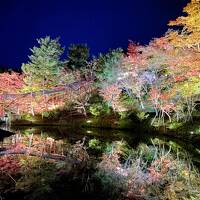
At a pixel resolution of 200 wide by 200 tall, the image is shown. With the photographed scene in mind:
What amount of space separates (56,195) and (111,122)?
29047 mm

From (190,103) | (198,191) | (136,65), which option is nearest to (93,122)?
(136,65)

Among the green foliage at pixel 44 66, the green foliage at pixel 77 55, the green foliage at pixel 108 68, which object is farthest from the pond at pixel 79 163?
the green foliage at pixel 77 55

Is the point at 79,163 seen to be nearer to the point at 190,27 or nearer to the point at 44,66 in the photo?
the point at 190,27

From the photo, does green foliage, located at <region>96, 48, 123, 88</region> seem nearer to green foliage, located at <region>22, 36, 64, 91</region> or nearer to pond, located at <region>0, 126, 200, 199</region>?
green foliage, located at <region>22, 36, 64, 91</region>

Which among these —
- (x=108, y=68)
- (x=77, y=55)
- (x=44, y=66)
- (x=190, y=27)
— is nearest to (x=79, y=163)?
(x=190, y=27)

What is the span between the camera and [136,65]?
3566cm

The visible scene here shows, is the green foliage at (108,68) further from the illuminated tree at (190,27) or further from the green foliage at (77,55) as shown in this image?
the illuminated tree at (190,27)

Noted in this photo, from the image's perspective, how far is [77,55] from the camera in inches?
2286

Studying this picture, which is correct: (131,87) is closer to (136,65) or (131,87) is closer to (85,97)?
(136,65)

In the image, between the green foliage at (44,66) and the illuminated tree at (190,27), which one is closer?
the illuminated tree at (190,27)

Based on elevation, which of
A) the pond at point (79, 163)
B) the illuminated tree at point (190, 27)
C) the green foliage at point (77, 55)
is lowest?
the pond at point (79, 163)

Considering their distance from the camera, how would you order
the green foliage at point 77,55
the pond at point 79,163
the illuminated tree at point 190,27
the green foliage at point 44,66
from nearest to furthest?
the pond at point 79,163 → the illuminated tree at point 190,27 → the green foliage at point 44,66 → the green foliage at point 77,55

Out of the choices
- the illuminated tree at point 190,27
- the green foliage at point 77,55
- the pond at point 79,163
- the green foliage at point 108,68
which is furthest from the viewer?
the green foliage at point 77,55

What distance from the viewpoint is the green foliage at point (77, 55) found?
57.6 meters
